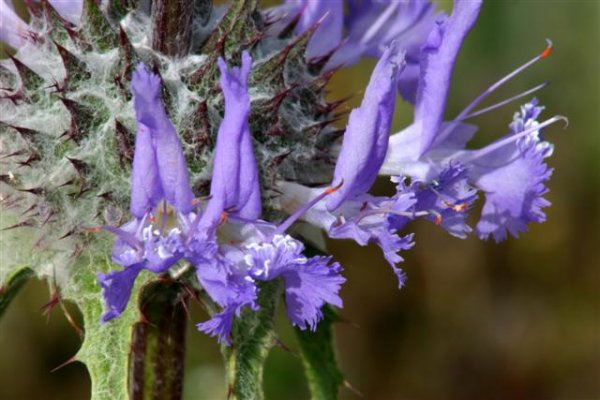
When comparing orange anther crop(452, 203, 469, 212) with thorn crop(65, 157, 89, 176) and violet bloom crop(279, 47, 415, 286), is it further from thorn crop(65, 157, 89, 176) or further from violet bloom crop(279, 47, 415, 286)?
thorn crop(65, 157, 89, 176)

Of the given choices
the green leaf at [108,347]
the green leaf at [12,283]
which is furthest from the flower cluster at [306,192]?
the green leaf at [12,283]

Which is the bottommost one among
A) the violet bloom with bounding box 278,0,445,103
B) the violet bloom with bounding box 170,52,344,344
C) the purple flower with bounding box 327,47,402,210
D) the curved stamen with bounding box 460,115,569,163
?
the violet bloom with bounding box 170,52,344,344

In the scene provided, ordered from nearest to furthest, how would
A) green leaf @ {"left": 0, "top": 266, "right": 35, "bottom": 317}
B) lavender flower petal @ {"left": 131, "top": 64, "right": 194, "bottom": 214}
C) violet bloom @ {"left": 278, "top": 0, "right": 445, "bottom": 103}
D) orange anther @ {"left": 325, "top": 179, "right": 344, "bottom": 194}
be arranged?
lavender flower petal @ {"left": 131, "top": 64, "right": 194, "bottom": 214} < orange anther @ {"left": 325, "top": 179, "right": 344, "bottom": 194} < green leaf @ {"left": 0, "top": 266, "right": 35, "bottom": 317} < violet bloom @ {"left": 278, "top": 0, "right": 445, "bottom": 103}

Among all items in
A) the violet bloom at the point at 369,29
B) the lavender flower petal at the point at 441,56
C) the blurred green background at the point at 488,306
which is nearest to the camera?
the lavender flower petal at the point at 441,56

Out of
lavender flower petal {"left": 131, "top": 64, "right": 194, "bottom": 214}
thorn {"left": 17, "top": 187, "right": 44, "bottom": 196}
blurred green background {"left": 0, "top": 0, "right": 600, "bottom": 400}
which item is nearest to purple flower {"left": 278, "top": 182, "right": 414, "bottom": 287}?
lavender flower petal {"left": 131, "top": 64, "right": 194, "bottom": 214}

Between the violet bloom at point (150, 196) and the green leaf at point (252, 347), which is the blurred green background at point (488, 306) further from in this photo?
the violet bloom at point (150, 196)

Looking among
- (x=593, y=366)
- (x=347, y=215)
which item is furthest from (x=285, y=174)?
(x=593, y=366)

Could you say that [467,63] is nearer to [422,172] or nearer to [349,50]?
[349,50]
